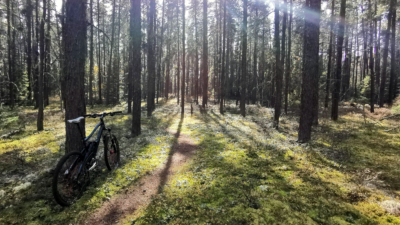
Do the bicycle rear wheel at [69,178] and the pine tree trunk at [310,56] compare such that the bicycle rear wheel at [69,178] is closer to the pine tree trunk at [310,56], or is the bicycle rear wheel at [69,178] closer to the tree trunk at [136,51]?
the tree trunk at [136,51]

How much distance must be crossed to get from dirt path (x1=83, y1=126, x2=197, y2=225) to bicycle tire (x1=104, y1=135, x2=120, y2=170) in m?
1.16

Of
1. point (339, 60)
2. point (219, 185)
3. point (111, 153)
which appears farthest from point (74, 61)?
point (339, 60)

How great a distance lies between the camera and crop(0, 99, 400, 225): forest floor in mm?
3811

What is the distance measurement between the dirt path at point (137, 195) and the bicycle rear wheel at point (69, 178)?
2.41 feet

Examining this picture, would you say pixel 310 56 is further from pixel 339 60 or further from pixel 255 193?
pixel 339 60

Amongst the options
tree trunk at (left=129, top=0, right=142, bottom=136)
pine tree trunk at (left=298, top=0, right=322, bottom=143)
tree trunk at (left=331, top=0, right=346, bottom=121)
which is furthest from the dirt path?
tree trunk at (left=331, top=0, right=346, bottom=121)

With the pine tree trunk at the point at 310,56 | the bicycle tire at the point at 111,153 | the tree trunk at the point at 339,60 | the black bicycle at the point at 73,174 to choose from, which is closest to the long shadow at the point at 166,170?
the bicycle tire at the point at 111,153

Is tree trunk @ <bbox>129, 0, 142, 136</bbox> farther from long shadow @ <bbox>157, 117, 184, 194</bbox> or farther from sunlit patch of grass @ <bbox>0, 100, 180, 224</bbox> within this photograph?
long shadow @ <bbox>157, 117, 184, 194</bbox>

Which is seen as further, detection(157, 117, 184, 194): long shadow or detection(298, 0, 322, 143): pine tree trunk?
detection(298, 0, 322, 143): pine tree trunk

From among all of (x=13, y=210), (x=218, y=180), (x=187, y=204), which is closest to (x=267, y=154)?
(x=218, y=180)

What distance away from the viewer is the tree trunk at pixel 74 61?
5.49 metres

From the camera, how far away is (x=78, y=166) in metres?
4.39

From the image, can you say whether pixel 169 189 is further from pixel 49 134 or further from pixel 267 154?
pixel 49 134

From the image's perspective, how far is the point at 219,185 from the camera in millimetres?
5125
